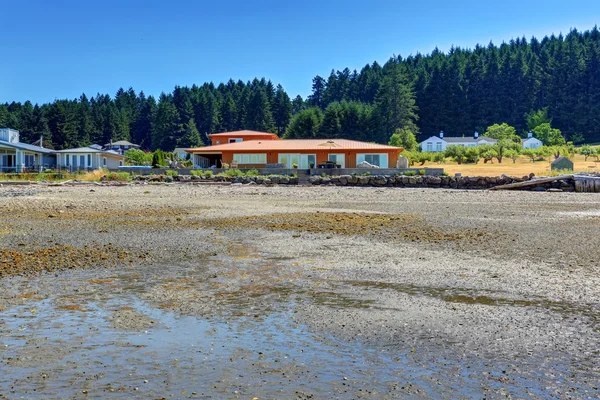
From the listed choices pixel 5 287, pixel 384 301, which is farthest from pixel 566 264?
pixel 5 287

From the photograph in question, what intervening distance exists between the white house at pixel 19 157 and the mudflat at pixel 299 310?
42.9 metres

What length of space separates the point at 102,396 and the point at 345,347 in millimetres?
2446

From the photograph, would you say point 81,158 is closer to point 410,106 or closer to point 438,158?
point 438,158

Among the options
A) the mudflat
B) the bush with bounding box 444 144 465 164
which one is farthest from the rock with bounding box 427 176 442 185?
the bush with bounding box 444 144 465 164

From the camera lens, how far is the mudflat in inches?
209

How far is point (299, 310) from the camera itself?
7.70m

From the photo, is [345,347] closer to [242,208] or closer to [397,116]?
[242,208]

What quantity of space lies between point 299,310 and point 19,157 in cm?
5658

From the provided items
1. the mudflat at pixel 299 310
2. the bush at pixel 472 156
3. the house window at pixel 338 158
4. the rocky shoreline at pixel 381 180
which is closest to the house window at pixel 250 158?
the house window at pixel 338 158

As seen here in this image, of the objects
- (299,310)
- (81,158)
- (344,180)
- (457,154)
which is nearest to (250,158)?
(344,180)

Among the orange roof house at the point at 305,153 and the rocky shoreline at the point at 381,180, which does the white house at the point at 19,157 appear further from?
the rocky shoreline at the point at 381,180

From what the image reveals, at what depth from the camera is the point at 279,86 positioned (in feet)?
419

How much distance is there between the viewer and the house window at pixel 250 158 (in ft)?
177

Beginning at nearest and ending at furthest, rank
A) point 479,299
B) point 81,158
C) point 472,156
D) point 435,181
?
point 479,299 → point 435,181 → point 472,156 → point 81,158
